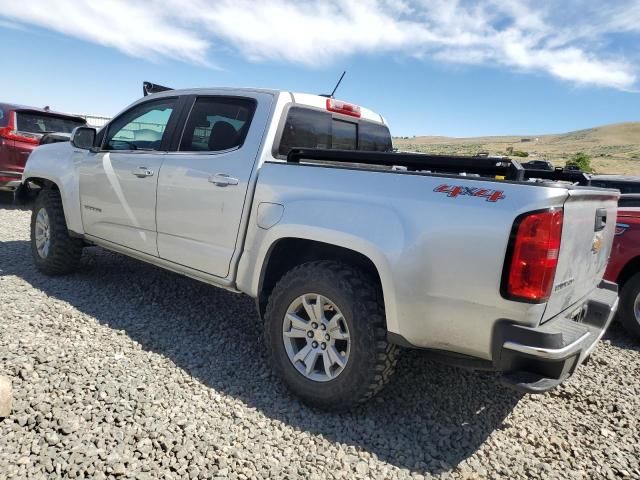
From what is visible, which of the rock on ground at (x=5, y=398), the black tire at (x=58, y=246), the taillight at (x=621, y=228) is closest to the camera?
the rock on ground at (x=5, y=398)

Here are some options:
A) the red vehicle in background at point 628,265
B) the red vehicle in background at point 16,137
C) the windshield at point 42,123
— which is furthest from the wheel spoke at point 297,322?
the windshield at point 42,123

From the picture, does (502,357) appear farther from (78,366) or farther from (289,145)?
(78,366)

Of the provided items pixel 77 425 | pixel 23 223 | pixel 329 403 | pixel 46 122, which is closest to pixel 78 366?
pixel 77 425

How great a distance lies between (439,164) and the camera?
8.46 feet

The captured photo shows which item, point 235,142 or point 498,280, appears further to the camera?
point 235,142

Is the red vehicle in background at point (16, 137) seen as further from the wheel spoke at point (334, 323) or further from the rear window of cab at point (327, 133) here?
the wheel spoke at point (334, 323)

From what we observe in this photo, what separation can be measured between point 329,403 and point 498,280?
1238mm

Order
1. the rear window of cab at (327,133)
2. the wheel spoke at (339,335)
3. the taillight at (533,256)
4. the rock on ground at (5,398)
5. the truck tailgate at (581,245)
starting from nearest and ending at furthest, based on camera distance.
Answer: the taillight at (533,256)
the truck tailgate at (581,245)
the rock on ground at (5,398)
the wheel spoke at (339,335)
the rear window of cab at (327,133)

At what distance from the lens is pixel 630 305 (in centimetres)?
450

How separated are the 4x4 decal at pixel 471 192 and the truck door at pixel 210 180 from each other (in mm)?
1386

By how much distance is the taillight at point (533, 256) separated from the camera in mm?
2102

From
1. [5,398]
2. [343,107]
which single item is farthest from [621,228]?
[5,398]

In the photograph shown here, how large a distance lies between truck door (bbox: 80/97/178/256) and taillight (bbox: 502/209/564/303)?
2786 mm

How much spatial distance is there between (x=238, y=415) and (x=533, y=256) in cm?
182
